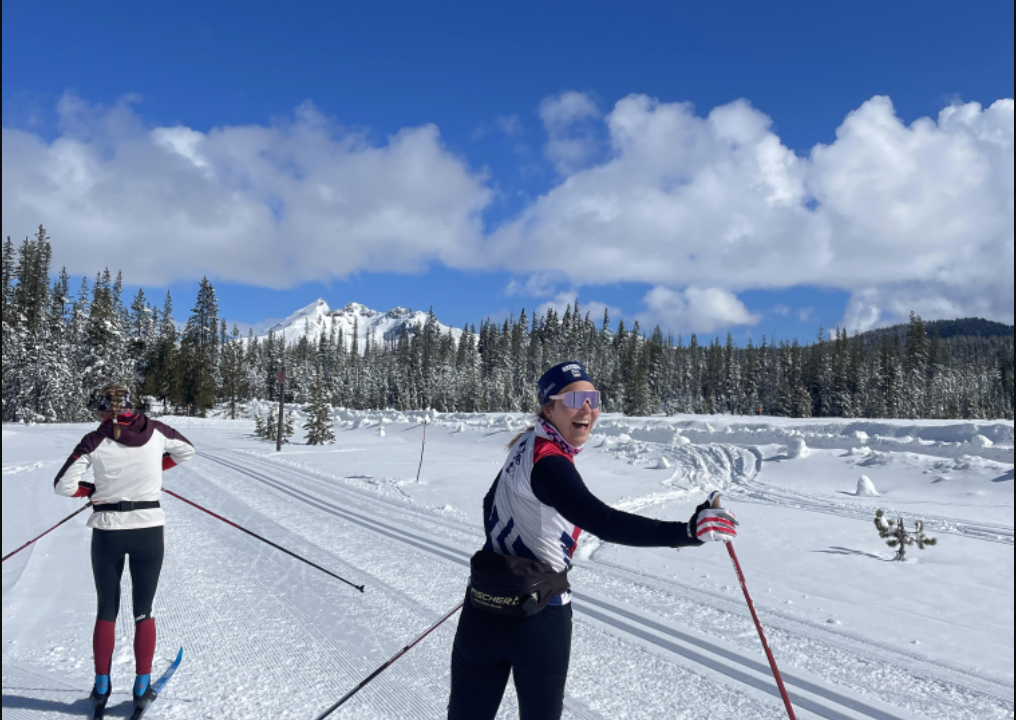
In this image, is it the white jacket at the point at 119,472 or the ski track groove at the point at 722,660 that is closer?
the white jacket at the point at 119,472

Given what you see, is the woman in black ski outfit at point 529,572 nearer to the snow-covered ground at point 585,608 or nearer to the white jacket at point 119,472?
the snow-covered ground at point 585,608

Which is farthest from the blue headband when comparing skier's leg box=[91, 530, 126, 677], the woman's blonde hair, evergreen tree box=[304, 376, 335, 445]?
evergreen tree box=[304, 376, 335, 445]

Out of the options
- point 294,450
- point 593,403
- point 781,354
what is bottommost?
point 294,450

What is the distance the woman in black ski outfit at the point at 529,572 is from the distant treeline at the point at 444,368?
26772 millimetres

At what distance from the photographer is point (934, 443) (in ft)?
54.8

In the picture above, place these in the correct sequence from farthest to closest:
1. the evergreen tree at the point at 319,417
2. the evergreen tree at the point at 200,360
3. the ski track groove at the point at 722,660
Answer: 1. the evergreen tree at the point at 200,360
2. the evergreen tree at the point at 319,417
3. the ski track groove at the point at 722,660

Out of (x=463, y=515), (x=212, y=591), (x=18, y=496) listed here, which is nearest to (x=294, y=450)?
(x=18, y=496)

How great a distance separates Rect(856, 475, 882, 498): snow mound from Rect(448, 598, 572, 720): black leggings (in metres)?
14.0

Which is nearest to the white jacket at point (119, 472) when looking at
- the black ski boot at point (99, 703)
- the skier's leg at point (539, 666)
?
the black ski boot at point (99, 703)

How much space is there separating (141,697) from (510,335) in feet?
348

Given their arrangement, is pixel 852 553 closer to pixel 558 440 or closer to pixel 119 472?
pixel 558 440


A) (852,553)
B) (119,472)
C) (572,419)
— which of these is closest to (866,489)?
(852,553)

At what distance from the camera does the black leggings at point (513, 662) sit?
2.16 m

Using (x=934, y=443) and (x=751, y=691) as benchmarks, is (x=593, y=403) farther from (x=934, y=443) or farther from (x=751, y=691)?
(x=934, y=443)
